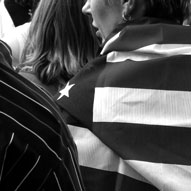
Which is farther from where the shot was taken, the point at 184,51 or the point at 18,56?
the point at 18,56

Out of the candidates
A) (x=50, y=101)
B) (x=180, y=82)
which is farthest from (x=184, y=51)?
Answer: (x=50, y=101)

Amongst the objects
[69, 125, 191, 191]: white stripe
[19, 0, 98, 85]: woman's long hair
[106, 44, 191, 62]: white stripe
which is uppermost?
[106, 44, 191, 62]: white stripe

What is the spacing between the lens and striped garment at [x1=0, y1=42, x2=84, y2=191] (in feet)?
3.02

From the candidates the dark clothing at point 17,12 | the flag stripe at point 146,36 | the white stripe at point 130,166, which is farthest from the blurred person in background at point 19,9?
the white stripe at point 130,166

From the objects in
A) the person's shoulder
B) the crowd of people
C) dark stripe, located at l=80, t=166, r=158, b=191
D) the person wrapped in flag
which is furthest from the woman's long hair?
the person's shoulder

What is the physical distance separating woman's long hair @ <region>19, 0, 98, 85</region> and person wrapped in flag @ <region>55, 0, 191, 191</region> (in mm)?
696

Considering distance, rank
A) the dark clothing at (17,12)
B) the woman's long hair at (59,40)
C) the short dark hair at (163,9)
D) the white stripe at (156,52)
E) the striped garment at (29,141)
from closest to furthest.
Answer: the striped garment at (29,141), the white stripe at (156,52), the short dark hair at (163,9), the woman's long hair at (59,40), the dark clothing at (17,12)

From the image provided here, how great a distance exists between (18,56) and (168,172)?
1.32 m

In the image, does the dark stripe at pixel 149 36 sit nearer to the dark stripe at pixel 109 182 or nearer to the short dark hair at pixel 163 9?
the short dark hair at pixel 163 9

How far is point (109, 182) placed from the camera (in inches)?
64.1

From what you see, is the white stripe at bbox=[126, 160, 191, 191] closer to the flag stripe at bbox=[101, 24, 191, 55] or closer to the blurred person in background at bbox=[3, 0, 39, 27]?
the flag stripe at bbox=[101, 24, 191, 55]

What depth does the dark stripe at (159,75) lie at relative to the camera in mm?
1609

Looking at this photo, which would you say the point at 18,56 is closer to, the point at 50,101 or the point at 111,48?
the point at 111,48

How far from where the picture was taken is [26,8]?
11.5ft
